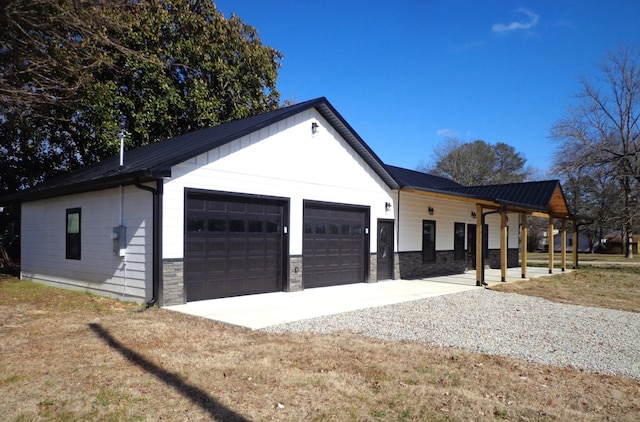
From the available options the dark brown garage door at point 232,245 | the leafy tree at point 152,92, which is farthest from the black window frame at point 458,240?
the leafy tree at point 152,92

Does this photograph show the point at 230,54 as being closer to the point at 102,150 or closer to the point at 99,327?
the point at 102,150

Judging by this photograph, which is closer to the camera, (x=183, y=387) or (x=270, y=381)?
(x=183, y=387)

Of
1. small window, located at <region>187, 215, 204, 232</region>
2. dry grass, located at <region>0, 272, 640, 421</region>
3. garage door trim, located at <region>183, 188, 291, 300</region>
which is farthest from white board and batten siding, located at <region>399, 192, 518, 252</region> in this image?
dry grass, located at <region>0, 272, 640, 421</region>

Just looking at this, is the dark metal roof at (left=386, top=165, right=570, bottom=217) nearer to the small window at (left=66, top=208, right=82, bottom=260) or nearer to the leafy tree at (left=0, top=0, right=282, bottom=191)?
the leafy tree at (left=0, top=0, right=282, bottom=191)

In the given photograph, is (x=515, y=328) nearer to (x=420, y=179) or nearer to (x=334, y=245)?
(x=334, y=245)

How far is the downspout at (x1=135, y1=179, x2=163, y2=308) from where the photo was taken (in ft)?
29.5

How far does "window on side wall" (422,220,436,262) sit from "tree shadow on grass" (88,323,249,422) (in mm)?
12264

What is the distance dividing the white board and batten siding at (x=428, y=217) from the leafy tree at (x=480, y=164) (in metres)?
26.9

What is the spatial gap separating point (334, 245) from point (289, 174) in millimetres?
2668

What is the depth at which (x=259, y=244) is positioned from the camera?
10938mm

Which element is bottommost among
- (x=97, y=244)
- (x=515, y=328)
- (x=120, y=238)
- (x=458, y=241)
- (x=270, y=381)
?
(x=515, y=328)

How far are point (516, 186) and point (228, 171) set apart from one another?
15.0 metres

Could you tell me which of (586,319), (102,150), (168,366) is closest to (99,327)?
(168,366)

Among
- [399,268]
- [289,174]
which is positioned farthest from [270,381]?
[399,268]
